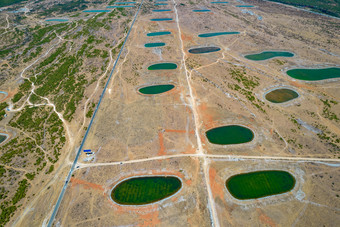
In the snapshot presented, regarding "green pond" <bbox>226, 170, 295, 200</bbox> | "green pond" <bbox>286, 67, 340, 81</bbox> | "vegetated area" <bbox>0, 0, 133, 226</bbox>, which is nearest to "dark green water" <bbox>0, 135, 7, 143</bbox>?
"vegetated area" <bbox>0, 0, 133, 226</bbox>

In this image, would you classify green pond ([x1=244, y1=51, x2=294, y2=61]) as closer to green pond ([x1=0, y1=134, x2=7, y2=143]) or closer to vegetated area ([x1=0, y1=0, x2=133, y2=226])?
vegetated area ([x1=0, y1=0, x2=133, y2=226])

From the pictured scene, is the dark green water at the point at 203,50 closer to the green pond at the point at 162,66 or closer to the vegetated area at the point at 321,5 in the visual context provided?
the green pond at the point at 162,66

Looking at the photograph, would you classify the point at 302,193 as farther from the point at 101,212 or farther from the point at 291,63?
the point at 291,63

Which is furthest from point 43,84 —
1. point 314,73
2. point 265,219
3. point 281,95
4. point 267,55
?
point 314,73

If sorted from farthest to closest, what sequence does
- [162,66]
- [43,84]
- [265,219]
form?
1. [162,66]
2. [43,84]
3. [265,219]

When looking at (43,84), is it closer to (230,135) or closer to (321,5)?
(230,135)

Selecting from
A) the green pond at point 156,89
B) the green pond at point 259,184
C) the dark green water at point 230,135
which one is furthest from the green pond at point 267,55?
the green pond at point 259,184
